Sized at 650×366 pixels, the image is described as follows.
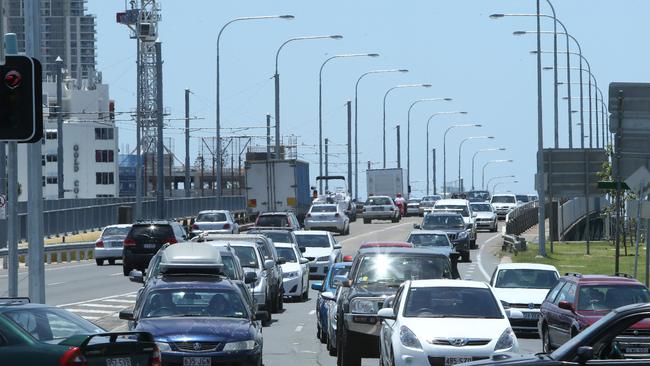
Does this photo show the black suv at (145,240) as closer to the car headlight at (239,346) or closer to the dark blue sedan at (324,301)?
the dark blue sedan at (324,301)

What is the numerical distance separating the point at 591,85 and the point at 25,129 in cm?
7336

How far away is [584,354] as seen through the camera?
33.3ft

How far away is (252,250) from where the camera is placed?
100 ft

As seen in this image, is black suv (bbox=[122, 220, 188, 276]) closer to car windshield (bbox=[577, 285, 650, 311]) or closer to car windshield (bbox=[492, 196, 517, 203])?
car windshield (bbox=[577, 285, 650, 311])

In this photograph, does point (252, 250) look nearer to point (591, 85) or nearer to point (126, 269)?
point (126, 269)

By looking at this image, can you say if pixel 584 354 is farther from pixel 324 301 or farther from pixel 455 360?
pixel 324 301

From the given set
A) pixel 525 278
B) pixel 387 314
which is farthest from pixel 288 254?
pixel 387 314

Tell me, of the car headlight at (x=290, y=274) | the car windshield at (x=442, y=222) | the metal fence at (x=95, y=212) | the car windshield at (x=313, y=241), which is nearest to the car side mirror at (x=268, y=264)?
the car headlight at (x=290, y=274)

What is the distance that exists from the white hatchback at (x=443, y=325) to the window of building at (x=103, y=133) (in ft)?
443

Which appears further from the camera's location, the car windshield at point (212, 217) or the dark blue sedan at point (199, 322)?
A: the car windshield at point (212, 217)

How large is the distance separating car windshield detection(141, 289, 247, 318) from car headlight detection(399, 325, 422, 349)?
8.74ft

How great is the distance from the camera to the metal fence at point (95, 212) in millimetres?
66450

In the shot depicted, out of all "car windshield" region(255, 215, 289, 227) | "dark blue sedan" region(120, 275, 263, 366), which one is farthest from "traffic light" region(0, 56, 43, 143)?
"car windshield" region(255, 215, 289, 227)

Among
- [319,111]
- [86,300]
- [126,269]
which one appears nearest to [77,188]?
[319,111]
